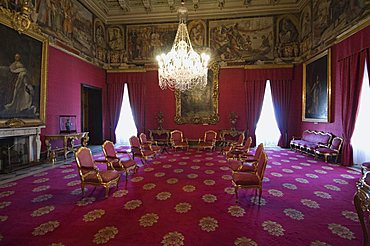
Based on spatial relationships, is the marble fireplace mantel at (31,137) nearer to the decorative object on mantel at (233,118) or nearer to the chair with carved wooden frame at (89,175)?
the chair with carved wooden frame at (89,175)

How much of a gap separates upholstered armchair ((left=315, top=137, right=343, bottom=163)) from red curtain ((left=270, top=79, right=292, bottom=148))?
275 cm

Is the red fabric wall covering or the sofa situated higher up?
the red fabric wall covering

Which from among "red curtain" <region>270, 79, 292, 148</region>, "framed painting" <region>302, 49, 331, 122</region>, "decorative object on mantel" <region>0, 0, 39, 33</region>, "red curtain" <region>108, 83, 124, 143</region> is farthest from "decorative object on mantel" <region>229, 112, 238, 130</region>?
"decorative object on mantel" <region>0, 0, 39, 33</region>

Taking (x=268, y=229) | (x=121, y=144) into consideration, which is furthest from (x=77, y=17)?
(x=268, y=229)

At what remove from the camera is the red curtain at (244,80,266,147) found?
9.47 meters

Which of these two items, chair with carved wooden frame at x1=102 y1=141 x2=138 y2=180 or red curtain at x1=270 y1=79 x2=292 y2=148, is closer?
chair with carved wooden frame at x1=102 y1=141 x2=138 y2=180

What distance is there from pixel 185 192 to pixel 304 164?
14.4 ft

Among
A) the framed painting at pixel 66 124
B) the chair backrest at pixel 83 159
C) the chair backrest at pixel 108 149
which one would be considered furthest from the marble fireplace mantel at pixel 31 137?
the chair backrest at pixel 83 159

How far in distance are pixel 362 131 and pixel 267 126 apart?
400 centimetres

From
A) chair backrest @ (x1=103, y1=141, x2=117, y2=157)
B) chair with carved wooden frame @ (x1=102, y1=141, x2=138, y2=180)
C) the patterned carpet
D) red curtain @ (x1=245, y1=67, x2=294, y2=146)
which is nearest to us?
the patterned carpet

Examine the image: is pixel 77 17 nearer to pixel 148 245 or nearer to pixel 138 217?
pixel 138 217

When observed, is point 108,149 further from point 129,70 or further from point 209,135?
point 129,70

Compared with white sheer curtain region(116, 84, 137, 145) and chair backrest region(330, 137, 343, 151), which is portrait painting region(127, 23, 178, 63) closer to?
white sheer curtain region(116, 84, 137, 145)

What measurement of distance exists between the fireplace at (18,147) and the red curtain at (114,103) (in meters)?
4.29
